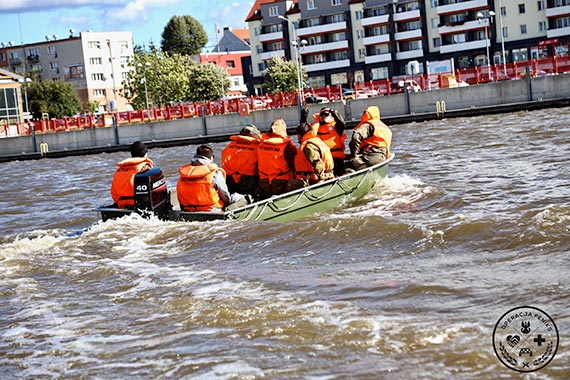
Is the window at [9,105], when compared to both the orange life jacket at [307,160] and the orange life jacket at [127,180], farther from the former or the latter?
the orange life jacket at [307,160]

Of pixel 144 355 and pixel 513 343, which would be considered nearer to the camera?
pixel 513 343

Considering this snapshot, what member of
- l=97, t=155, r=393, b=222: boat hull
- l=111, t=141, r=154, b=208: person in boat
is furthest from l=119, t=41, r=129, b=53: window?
l=111, t=141, r=154, b=208: person in boat

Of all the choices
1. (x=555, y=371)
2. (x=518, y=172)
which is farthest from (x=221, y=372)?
(x=518, y=172)

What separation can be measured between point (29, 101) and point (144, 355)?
310 ft

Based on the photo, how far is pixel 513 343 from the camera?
7.43 metres

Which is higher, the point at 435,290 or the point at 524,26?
the point at 524,26

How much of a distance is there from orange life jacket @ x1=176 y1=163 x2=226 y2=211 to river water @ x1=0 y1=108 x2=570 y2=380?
1.04 feet

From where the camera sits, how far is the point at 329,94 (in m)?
51.4

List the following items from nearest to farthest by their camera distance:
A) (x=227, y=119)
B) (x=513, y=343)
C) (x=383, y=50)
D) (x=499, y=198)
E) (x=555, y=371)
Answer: (x=555, y=371) < (x=513, y=343) < (x=499, y=198) < (x=227, y=119) < (x=383, y=50)

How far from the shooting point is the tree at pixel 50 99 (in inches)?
3848

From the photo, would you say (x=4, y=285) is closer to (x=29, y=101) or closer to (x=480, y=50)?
(x=480, y=50)

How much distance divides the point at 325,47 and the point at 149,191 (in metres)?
79.3

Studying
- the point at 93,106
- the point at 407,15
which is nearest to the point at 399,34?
the point at 407,15

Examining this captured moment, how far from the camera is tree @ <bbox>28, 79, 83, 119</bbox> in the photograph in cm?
9775
